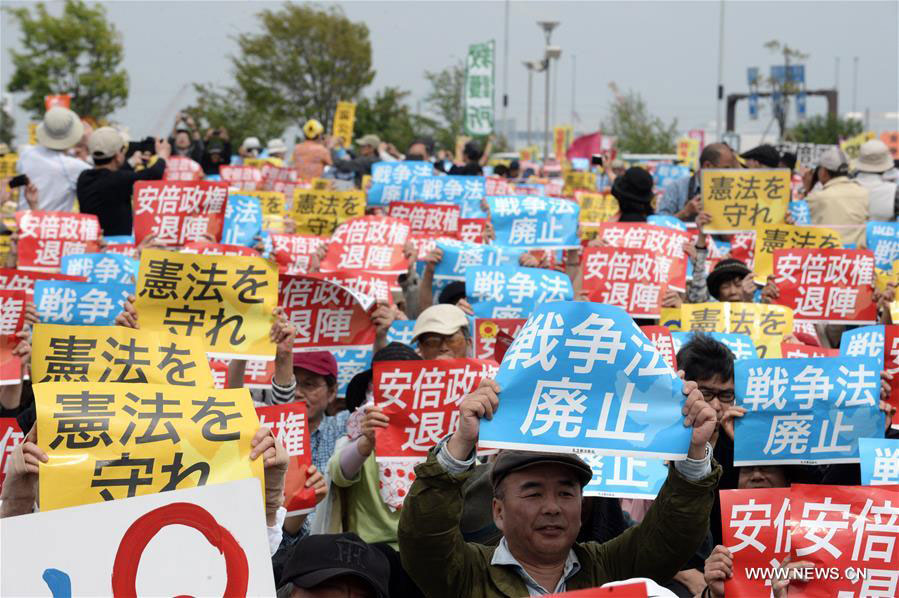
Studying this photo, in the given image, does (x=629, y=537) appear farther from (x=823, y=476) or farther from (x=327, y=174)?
(x=327, y=174)

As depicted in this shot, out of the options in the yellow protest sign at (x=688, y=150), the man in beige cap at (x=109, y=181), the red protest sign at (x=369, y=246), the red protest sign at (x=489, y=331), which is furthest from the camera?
the yellow protest sign at (x=688, y=150)

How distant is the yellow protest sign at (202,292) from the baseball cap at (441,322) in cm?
81

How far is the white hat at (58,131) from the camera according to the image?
11234mm

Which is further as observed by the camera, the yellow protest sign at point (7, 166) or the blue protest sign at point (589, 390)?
the yellow protest sign at point (7, 166)

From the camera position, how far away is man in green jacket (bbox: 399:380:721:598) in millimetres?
3650

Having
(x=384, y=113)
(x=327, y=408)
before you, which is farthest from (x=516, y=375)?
(x=384, y=113)

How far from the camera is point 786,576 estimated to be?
158 inches

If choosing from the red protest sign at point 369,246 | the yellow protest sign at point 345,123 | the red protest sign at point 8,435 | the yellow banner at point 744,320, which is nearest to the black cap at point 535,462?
the red protest sign at point 8,435

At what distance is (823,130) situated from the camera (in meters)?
47.9

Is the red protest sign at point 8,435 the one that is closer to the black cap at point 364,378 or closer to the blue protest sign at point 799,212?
the black cap at point 364,378

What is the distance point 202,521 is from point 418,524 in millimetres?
756

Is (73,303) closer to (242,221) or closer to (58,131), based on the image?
(242,221)

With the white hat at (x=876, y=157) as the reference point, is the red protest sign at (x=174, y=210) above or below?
below

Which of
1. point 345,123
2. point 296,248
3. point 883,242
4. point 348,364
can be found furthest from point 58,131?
point 345,123
